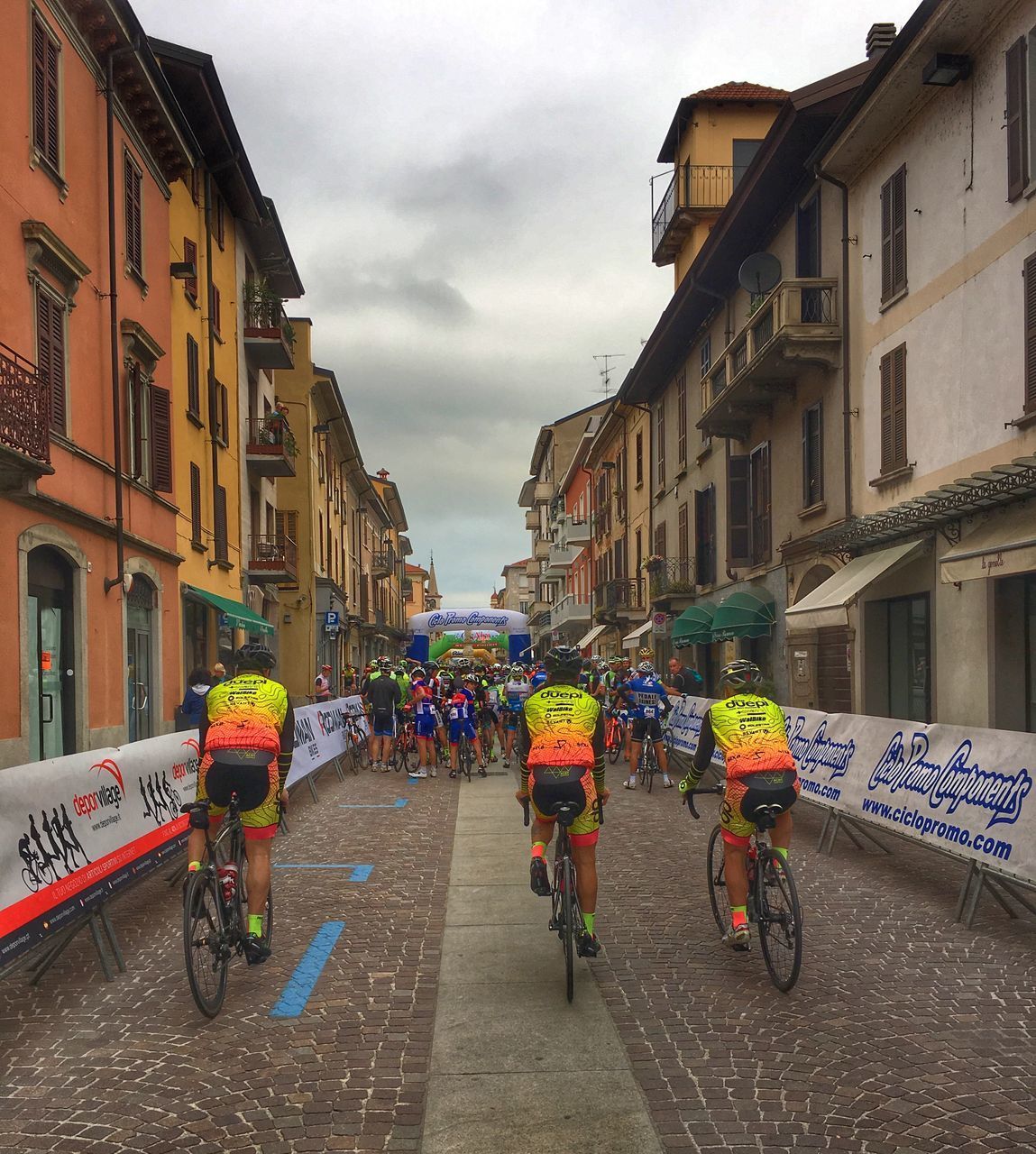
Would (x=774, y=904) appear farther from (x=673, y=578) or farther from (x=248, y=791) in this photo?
(x=673, y=578)

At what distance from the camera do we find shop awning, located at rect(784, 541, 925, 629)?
14930mm

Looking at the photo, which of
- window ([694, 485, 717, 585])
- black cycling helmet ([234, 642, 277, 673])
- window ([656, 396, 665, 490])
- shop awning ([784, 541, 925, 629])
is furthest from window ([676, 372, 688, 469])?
black cycling helmet ([234, 642, 277, 673])

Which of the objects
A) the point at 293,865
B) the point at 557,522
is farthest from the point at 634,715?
the point at 557,522

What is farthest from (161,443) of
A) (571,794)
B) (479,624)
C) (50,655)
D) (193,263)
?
(479,624)

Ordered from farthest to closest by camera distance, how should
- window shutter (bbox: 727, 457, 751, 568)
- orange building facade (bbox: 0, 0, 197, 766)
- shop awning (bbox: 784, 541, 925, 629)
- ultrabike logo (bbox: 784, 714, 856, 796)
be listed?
1. window shutter (bbox: 727, 457, 751, 568)
2. shop awning (bbox: 784, 541, 925, 629)
3. orange building facade (bbox: 0, 0, 197, 766)
4. ultrabike logo (bbox: 784, 714, 856, 796)

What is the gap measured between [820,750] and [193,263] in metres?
16.2

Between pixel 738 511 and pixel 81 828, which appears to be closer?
pixel 81 828

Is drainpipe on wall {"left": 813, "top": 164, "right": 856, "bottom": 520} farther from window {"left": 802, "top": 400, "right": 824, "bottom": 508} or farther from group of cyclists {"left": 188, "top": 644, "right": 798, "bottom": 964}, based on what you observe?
group of cyclists {"left": 188, "top": 644, "right": 798, "bottom": 964}

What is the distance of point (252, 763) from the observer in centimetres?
574

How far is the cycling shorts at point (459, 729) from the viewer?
1686cm

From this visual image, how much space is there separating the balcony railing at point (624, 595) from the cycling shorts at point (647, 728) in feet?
72.7

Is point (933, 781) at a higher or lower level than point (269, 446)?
lower

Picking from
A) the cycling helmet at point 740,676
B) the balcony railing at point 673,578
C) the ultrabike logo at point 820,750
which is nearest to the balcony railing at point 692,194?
the balcony railing at point 673,578

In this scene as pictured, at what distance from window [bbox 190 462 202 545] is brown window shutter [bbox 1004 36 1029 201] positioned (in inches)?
614
